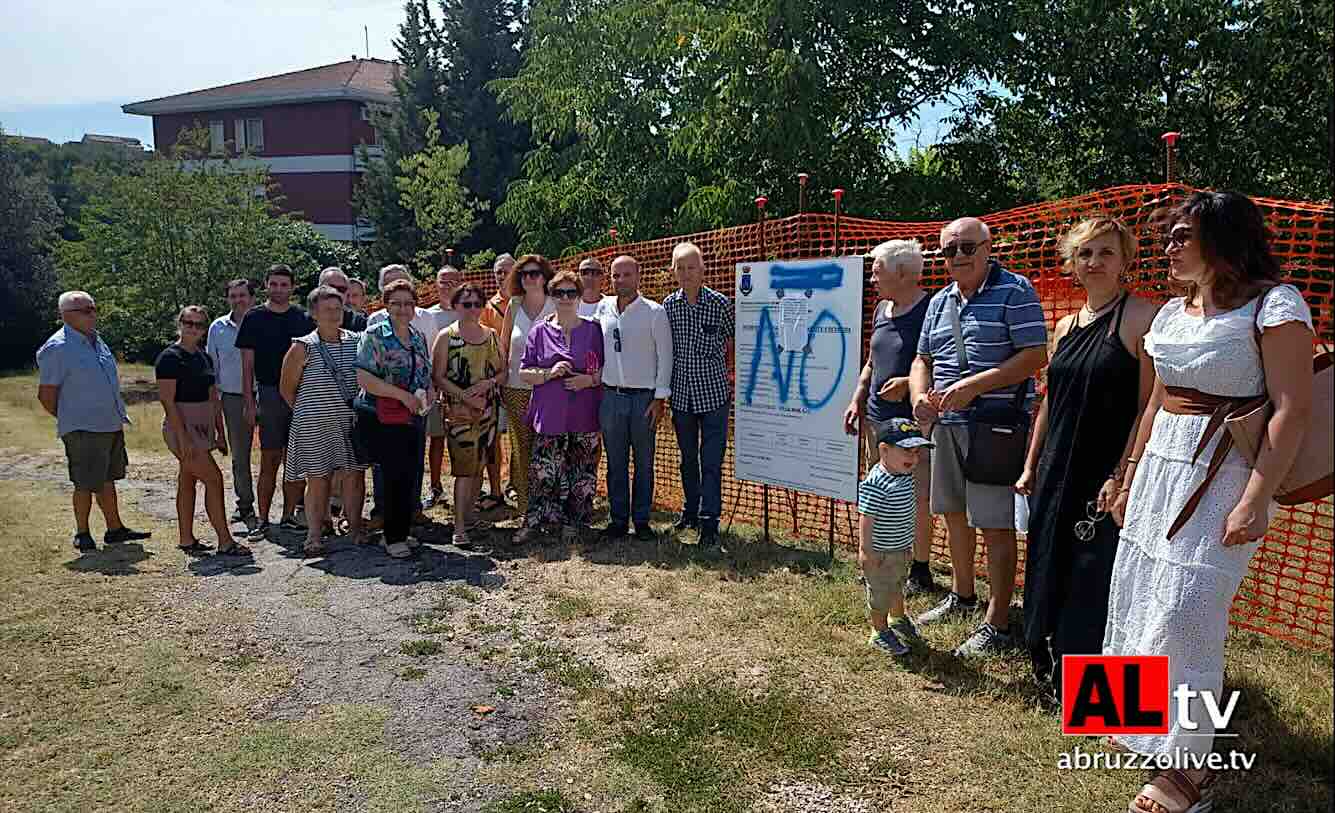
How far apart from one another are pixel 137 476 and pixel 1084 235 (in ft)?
31.0

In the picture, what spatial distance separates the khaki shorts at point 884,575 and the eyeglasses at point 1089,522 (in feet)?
2.56

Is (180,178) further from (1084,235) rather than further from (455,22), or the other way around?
(1084,235)

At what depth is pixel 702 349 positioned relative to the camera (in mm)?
5969

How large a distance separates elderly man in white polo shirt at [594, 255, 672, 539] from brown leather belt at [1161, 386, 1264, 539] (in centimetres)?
363

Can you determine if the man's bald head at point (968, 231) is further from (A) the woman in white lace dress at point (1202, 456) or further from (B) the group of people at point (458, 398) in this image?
(B) the group of people at point (458, 398)

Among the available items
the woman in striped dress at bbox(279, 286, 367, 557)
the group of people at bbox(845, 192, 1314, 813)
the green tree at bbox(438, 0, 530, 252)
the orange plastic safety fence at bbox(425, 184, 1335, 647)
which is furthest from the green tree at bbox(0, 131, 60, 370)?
the group of people at bbox(845, 192, 1314, 813)

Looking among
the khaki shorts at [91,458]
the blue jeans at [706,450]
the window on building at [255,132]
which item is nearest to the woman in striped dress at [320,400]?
the khaki shorts at [91,458]

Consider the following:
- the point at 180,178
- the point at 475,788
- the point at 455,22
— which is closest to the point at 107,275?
the point at 180,178

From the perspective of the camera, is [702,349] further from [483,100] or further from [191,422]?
[483,100]

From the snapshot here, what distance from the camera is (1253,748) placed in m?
3.27

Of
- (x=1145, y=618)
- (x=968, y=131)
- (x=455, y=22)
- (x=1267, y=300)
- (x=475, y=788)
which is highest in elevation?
(x=455, y=22)

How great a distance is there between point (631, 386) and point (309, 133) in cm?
3013

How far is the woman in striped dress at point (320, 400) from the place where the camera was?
623 cm

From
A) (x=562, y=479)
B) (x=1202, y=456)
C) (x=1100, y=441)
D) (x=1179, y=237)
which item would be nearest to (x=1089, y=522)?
(x=1100, y=441)
